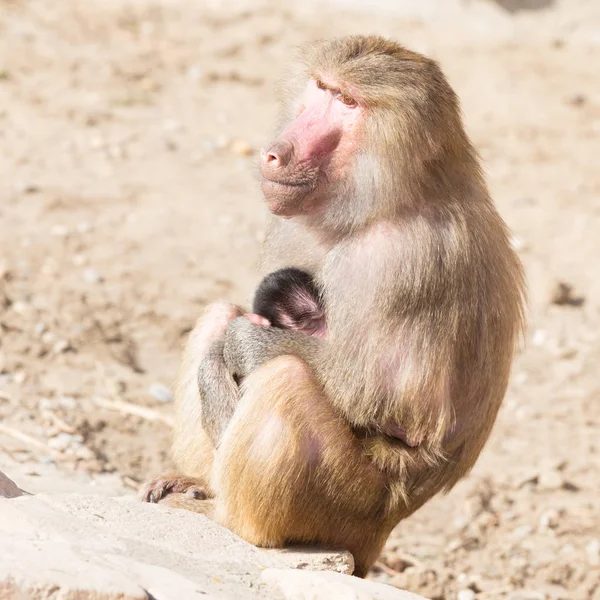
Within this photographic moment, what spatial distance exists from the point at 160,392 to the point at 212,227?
187cm

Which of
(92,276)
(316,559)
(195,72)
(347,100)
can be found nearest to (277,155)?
(347,100)

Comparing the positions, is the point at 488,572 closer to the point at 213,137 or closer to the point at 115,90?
the point at 213,137

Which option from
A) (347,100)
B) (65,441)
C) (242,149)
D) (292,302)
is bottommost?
(65,441)

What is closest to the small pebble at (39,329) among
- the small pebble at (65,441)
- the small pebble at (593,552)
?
the small pebble at (65,441)

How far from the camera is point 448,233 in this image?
3.44 m

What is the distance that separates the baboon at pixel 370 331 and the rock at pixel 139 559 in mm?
159

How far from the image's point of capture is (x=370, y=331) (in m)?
3.39

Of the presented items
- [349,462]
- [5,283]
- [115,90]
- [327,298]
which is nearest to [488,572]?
[349,462]

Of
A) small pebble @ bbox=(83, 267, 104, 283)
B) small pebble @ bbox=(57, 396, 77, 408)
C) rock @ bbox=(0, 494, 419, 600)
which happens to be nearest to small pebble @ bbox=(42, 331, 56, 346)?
small pebble @ bbox=(57, 396, 77, 408)

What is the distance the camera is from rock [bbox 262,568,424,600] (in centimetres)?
287

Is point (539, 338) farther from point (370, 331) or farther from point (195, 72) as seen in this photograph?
point (195, 72)

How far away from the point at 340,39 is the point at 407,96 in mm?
420

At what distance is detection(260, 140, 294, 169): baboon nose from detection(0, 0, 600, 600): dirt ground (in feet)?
1.00

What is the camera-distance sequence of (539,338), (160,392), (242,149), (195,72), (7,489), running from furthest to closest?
(195,72)
(242,149)
(539,338)
(160,392)
(7,489)
